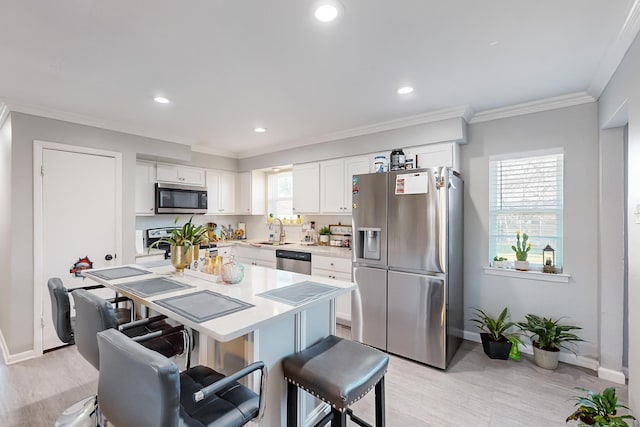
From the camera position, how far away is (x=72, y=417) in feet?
6.48

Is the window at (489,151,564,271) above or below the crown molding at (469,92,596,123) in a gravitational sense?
below

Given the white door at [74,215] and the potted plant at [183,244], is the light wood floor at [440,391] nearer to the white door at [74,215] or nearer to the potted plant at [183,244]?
the white door at [74,215]

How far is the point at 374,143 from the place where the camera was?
366 centimetres

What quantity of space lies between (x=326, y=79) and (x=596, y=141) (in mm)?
2516

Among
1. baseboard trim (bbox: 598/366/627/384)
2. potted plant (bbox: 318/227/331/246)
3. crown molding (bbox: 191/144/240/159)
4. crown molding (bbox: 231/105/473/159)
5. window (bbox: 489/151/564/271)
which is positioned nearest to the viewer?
baseboard trim (bbox: 598/366/627/384)

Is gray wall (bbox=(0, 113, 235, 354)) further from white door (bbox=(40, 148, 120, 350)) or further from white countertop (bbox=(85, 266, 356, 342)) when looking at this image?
white countertop (bbox=(85, 266, 356, 342))

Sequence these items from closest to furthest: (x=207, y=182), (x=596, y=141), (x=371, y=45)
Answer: (x=371, y=45) → (x=596, y=141) → (x=207, y=182)

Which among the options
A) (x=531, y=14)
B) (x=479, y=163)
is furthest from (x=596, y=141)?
(x=531, y=14)

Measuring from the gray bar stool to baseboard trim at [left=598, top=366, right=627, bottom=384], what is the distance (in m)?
2.23

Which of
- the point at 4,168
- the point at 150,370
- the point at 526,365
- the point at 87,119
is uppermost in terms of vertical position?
the point at 87,119

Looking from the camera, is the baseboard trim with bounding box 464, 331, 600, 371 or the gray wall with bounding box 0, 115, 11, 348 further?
the gray wall with bounding box 0, 115, 11, 348

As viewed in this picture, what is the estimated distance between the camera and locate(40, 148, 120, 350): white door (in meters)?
3.05

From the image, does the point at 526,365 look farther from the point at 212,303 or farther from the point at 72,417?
the point at 72,417

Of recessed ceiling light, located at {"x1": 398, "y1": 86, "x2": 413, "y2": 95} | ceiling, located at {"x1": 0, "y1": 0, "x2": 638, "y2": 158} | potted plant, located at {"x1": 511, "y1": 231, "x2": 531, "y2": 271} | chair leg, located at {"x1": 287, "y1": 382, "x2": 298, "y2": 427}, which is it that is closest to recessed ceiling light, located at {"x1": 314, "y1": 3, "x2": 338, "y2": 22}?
ceiling, located at {"x1": 0, "y1": 0, "x2": 638, "y2": 158}
